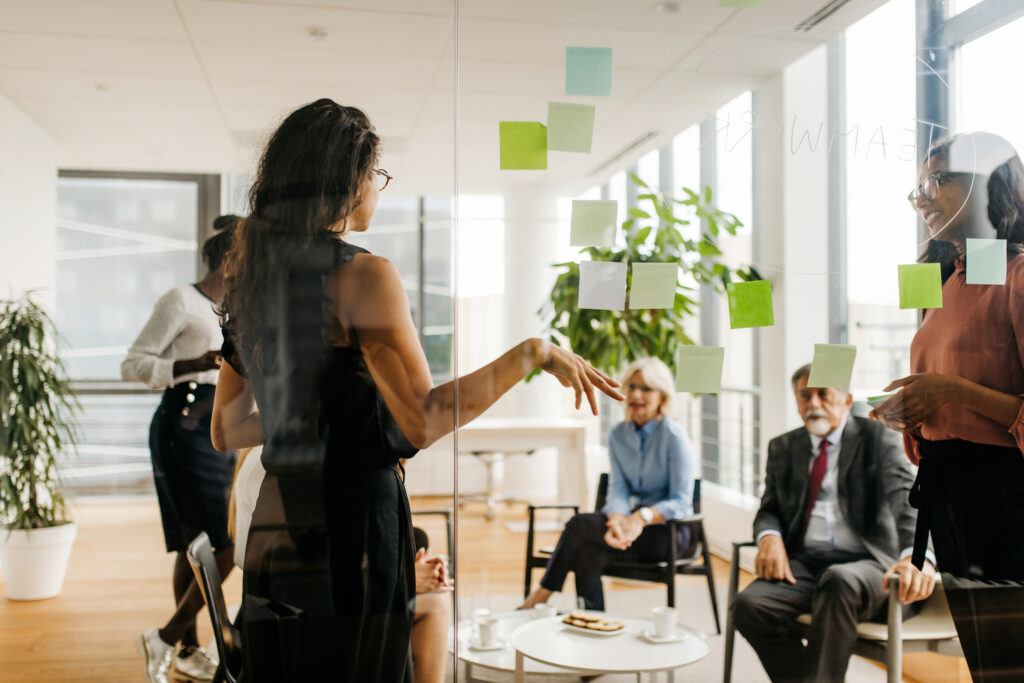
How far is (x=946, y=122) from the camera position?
77.6 inches

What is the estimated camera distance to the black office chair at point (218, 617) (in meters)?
1.63

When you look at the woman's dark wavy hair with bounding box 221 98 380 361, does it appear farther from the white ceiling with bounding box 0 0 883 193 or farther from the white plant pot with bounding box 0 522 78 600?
the white plant pot with bounding box 0 522 78 600

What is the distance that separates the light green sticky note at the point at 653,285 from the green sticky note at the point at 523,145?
12.8 inches

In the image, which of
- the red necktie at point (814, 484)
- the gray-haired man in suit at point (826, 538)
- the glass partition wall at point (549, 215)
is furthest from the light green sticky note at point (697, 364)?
the red necktie at point (814, 484)

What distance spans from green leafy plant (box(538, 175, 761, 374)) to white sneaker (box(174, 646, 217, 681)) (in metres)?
1.00

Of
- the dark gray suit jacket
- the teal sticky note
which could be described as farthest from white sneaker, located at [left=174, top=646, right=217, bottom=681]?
the teal sticky note

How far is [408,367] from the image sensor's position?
157cm

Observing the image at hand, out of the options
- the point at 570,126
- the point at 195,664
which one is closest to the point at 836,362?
the point at 570,126

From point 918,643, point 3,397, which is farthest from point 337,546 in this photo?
point 918,643

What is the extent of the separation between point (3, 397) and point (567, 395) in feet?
3.85

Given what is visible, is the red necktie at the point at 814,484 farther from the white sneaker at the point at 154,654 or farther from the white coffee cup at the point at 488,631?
the white sneaker at the point at 154,654

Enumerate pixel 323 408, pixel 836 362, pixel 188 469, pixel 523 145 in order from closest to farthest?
pixel 323 408 → pixel 188 469 → pixel 523 145 → pixel 836 362

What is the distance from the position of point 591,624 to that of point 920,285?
1139 millimetres

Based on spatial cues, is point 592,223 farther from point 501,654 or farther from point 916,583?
point 916,583
